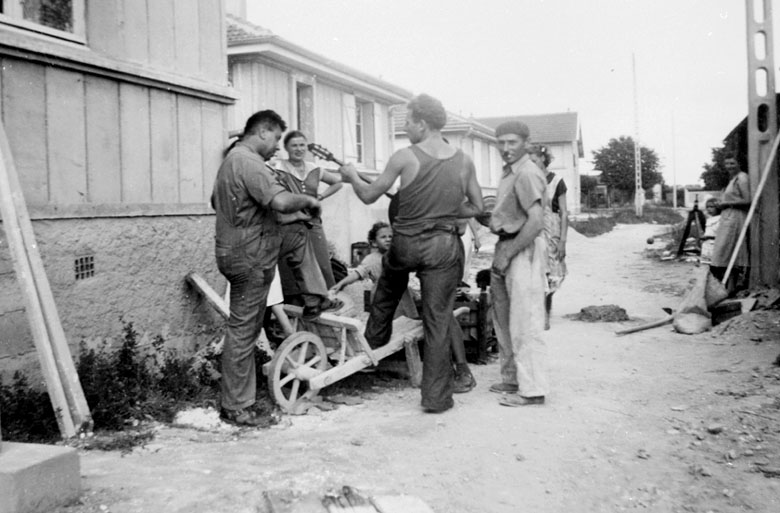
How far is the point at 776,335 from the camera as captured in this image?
7352mm

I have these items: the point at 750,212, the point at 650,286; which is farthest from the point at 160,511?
the point at 650,286

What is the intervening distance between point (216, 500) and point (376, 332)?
7.93ft

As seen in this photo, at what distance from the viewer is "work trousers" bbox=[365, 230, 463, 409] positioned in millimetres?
5098

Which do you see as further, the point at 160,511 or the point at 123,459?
the point at 123,459

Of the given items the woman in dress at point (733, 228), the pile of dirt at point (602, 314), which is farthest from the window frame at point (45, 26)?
the woman in dress at point (733, 228)

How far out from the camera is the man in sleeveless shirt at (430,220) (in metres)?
5.11

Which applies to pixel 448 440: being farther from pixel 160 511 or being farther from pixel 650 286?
pixel 650 286

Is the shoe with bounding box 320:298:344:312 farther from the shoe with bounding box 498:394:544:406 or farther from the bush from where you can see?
the shoe with bounding box 498:394:544:406

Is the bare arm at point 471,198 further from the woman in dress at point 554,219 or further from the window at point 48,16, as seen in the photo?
the window at point 48,16

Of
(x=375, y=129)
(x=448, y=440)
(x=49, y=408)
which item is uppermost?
(x=375, y=129)

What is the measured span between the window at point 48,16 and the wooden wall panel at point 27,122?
324mm

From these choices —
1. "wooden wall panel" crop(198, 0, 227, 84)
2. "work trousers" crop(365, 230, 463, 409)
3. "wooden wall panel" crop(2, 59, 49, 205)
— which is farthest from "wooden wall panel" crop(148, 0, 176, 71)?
"work trousers" crop(365, 230, 463, 409)

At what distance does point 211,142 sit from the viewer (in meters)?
6.71

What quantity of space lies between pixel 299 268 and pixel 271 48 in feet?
27.2
